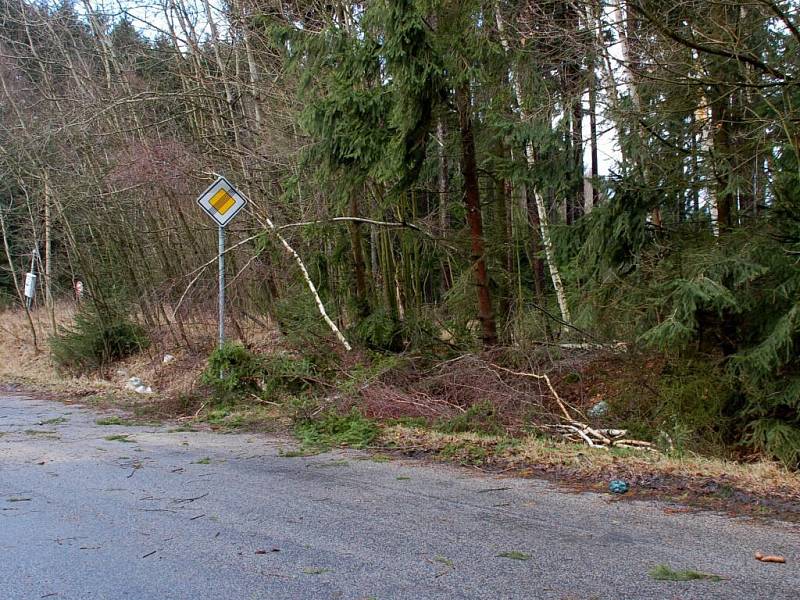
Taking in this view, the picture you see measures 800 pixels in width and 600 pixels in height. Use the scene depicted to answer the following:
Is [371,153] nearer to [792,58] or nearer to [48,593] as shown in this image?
[792,58]

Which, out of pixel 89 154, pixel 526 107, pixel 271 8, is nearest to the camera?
pixel 526 107

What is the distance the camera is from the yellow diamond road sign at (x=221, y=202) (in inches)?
472

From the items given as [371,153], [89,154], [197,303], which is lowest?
[197,303]

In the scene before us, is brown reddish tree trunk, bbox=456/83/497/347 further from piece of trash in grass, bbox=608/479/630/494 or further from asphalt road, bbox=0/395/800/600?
piece of trash in grass, bbox=608/479/630/494

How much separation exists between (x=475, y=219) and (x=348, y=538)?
738 cm

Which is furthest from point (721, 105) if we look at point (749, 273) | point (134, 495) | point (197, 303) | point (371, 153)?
point (197, 303)

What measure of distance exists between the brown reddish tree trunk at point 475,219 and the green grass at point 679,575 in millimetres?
7306

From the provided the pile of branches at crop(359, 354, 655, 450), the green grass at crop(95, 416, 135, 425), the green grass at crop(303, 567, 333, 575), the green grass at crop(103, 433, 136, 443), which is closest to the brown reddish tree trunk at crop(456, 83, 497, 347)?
the pile of branches at crop(359, 354, 655, 450)

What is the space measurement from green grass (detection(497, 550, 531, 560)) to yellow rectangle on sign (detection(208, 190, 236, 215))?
886cm

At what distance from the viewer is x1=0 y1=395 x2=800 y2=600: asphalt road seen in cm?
410

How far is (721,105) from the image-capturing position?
8.72m

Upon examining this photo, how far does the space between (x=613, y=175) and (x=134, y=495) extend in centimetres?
655

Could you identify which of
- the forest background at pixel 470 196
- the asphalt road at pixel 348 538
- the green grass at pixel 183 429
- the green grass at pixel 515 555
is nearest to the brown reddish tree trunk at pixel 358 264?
the forest background at pixel 470 196

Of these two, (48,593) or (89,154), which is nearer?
(48,593)
